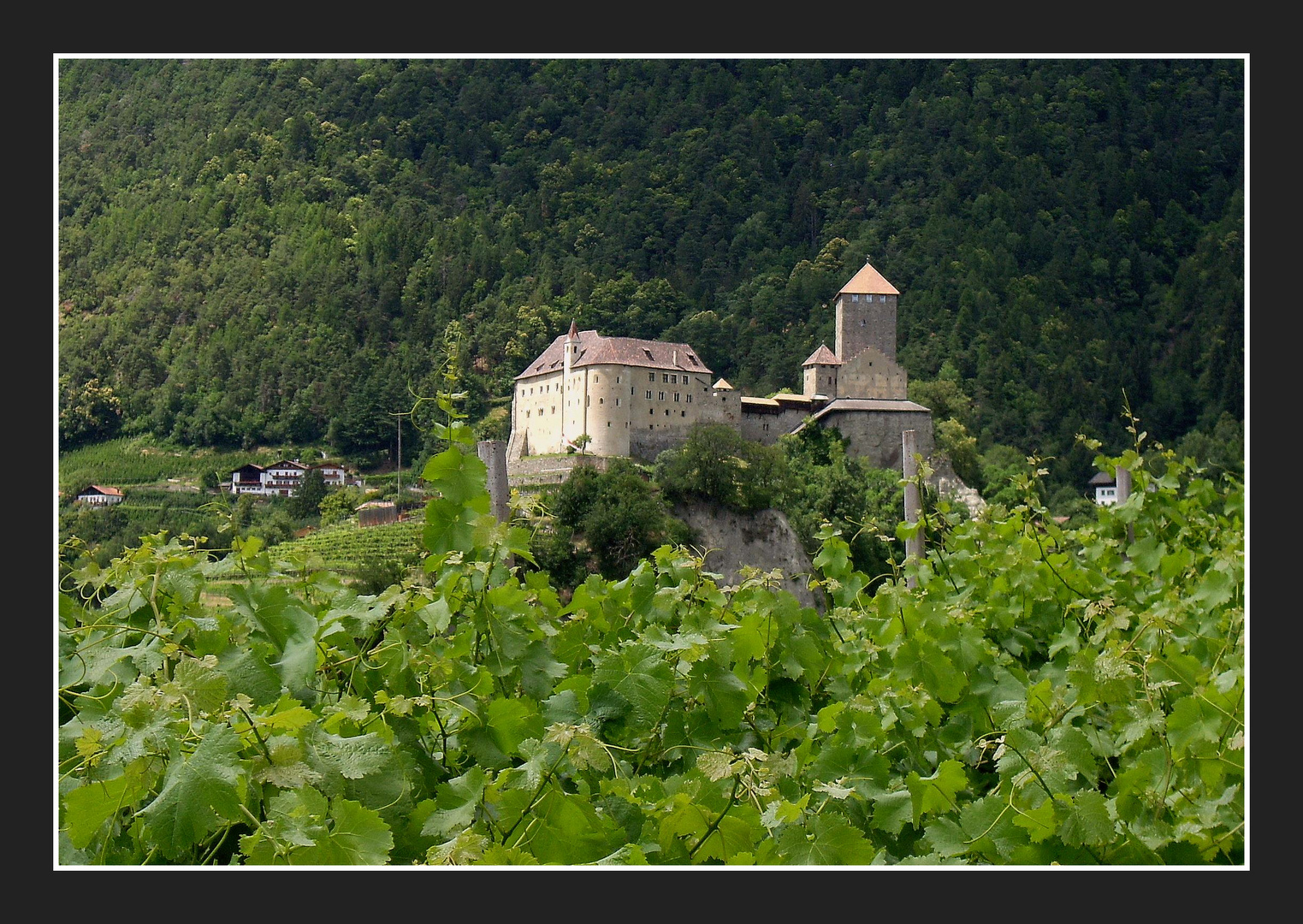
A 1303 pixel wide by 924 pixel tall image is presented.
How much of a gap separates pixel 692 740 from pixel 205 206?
41.6 metres

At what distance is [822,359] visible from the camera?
2914cm

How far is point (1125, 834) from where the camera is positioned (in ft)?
4.60

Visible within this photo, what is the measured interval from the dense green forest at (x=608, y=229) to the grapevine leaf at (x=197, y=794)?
25.3 meters

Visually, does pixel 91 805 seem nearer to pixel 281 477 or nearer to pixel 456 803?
pixel 456 803

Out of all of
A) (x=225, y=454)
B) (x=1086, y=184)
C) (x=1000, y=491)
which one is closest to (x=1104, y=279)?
(x=1086, y=184)

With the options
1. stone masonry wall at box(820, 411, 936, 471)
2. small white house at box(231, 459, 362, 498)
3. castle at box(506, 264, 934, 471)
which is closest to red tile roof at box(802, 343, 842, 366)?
castle at box(506, 264, 934, 471)

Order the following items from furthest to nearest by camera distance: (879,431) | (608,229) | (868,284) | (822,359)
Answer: (608,229)
(868,284)
(822,359)
(879,431)

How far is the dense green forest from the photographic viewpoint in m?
30.9

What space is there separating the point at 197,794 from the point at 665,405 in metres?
25.0

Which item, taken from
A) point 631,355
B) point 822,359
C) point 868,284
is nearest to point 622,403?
point 631,355

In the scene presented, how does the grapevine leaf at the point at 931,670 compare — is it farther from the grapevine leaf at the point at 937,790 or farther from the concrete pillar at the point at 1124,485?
the concrete pillar at the point at 1124,485

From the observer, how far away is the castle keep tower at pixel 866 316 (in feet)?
101

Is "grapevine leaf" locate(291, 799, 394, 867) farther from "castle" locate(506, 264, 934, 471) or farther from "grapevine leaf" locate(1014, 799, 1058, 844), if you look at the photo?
"castle" locate(506, 264, 934, 471)

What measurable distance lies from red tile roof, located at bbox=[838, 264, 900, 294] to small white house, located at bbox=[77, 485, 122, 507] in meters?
18.0
